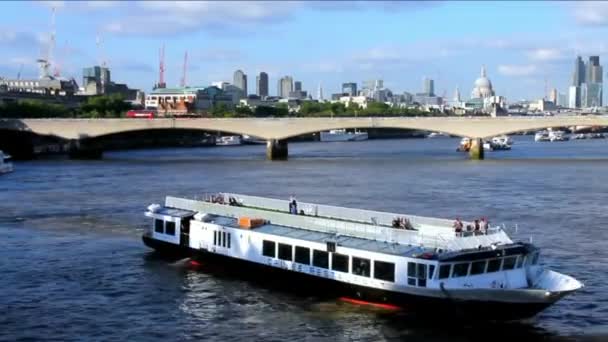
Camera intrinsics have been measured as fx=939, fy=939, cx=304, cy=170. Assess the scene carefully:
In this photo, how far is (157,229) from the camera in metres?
29.2

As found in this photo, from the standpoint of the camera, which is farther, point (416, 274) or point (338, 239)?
point (338, 239)

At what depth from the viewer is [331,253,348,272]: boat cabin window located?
2250cm

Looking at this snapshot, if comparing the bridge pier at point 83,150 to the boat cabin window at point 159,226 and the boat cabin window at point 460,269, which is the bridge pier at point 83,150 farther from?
the boat cabin window at point 460,269

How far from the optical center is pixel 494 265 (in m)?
20.5

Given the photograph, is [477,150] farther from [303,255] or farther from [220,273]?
[303,255]

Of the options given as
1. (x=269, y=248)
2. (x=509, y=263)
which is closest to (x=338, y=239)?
(x=269, y=248)

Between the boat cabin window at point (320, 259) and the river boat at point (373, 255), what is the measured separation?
25mm

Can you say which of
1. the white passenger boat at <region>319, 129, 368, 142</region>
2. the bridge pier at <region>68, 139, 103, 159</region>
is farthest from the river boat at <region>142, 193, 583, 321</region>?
the white passenger boat at <region>319, 129, 368, 142</region>

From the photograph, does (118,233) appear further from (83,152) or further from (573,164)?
(83,152)

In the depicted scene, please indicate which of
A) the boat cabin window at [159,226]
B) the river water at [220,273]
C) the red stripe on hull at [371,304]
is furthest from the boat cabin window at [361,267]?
the boat cabin window at [159,226]

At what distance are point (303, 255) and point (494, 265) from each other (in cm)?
528

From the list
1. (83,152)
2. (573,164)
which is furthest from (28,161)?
(573,164)

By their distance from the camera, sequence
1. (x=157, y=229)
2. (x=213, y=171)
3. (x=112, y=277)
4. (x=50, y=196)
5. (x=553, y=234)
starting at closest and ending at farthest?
1. (x=112, y=277)
2. (x=157, y=229)
3. (x=553, y=234)
4. (x=50, y=196)
5. (x=213, y=171)

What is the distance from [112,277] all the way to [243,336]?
23.1ft
